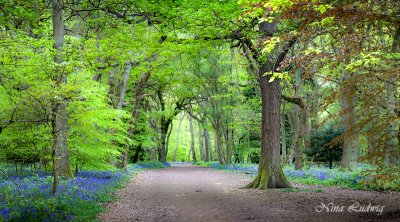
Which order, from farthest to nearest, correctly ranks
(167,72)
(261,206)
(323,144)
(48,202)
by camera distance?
(167,72) < (323,144) < (261,206) < (48,202)

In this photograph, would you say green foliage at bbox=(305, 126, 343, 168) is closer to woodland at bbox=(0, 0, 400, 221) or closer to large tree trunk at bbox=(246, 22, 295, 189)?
woodland at bbox=(0, 0, 400, 221)

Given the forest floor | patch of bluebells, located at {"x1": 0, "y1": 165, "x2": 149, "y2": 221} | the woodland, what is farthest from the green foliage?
patch of bluebells, located at {"x1": 0, "y1": 165, "x2": 149, "y2": 221}

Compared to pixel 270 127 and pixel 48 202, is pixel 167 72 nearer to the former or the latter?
pixel 270 127

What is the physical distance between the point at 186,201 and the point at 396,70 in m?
7.35

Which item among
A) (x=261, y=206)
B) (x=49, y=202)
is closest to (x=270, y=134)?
(x=261, y=206)

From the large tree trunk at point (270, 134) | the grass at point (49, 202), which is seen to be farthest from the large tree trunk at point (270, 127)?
the grass at point (49, 202)

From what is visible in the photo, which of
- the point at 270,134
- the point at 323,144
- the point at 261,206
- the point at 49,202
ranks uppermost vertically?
the point at 270,134

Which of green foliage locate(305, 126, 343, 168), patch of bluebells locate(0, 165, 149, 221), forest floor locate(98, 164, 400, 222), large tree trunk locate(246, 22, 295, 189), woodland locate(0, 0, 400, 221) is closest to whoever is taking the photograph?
patch of bluebells locate(0, 165, 149, 221)

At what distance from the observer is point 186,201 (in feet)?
36.8

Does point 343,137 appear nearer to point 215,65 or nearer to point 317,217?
point 317,217

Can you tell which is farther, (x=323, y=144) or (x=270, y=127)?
(x=323, y=144)

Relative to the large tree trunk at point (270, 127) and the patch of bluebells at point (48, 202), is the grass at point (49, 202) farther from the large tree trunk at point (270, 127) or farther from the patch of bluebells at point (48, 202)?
the large tree trunk at point (270, 127)

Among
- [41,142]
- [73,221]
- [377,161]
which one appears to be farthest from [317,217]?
[41,142]

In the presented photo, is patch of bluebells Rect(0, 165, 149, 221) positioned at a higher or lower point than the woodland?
lower
